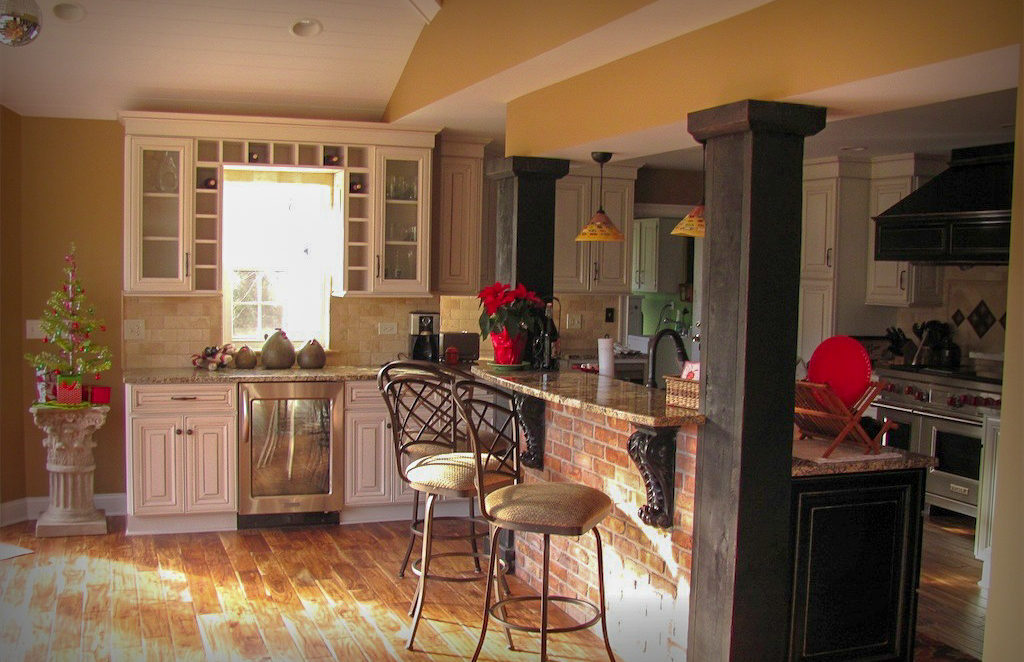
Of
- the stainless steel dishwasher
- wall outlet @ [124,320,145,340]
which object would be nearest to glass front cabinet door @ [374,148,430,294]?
the stainless steel dishwasher

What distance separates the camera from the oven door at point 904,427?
628cm

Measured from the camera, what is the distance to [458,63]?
4848 mm

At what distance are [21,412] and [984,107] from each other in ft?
18.7

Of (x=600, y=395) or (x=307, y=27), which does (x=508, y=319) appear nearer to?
(x=600, y=395)

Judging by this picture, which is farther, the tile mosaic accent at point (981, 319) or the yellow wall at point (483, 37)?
the tile mosaic accent at point (981, 319)

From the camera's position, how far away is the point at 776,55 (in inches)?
123

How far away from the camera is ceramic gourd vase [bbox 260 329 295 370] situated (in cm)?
598

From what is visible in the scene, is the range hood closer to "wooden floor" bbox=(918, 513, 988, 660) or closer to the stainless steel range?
the stainless steel range

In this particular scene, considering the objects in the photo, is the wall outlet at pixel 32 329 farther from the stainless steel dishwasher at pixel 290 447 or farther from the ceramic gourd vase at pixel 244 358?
the stainless steel dishwasher at pixel 290 447

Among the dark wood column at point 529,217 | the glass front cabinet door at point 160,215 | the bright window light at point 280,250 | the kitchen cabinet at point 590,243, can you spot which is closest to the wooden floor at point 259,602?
the bright window light at point 280,250

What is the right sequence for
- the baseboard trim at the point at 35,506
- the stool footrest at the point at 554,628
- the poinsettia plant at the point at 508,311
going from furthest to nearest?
the baseboard trim at the point at 35,506, the poinsettia plant at the point at 508,311, the stool footrest at the point at 554,628

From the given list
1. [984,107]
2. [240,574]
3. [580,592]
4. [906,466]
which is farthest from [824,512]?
[240,574]

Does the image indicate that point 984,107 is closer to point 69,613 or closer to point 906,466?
point 906,466

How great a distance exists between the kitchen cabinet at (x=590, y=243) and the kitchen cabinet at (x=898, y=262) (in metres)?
1.74
